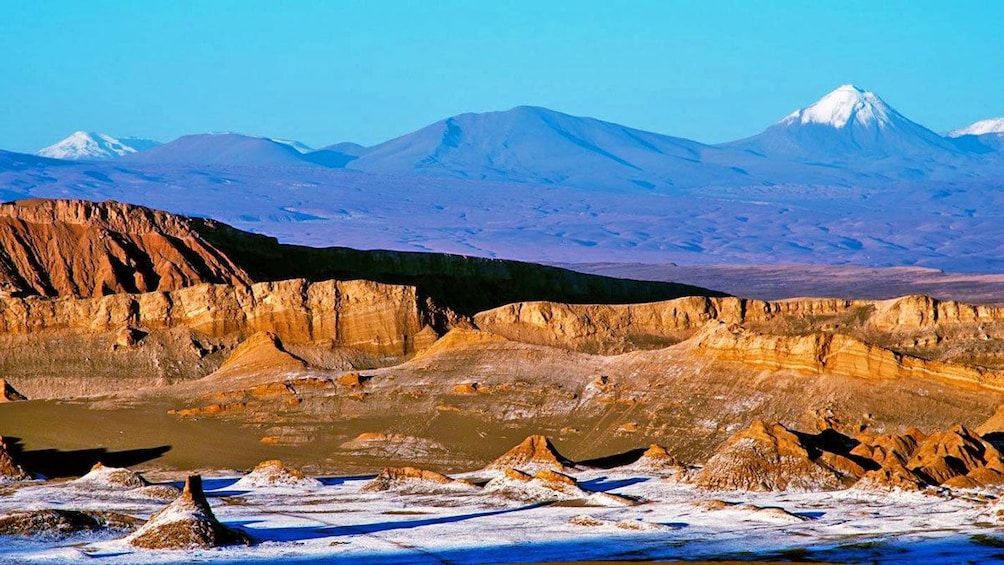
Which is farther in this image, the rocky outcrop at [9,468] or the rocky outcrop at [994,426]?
the rocky outcrop at [9,468]

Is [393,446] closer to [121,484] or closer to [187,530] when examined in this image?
[121,484]

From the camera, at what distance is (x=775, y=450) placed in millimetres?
60406

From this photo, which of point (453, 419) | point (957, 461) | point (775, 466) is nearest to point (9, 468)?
point (453, 419)

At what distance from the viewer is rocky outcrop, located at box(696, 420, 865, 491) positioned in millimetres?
59062

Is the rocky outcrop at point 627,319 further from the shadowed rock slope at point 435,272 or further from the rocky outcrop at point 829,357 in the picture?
the shadowed rock slope at point 435,272

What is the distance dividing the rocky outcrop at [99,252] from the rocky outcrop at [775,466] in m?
56.6

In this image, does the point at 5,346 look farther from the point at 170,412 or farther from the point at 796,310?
the point at 796,310

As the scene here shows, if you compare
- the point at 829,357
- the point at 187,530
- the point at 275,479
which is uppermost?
the point at 829,357

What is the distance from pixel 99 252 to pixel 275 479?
53.1m

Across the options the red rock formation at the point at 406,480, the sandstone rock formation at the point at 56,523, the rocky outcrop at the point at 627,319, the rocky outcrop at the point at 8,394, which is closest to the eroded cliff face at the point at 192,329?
the rocky outcrop at the point at 8,394

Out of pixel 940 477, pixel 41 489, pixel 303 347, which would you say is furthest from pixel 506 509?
pixel 303 347

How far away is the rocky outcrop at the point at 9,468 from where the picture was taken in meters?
69.1

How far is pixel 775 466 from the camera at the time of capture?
59.8m

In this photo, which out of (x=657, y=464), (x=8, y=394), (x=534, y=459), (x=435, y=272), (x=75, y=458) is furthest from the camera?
(x=435, y=272)
